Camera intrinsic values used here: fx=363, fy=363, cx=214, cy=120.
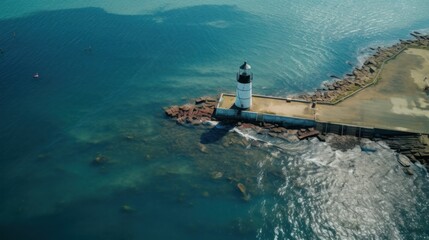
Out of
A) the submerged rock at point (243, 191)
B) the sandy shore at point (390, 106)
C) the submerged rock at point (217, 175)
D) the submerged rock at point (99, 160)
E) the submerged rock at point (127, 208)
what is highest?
the sandy shore at point (390, 106)

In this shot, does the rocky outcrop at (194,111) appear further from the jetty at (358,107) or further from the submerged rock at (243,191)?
the submerged rock at (243,191)

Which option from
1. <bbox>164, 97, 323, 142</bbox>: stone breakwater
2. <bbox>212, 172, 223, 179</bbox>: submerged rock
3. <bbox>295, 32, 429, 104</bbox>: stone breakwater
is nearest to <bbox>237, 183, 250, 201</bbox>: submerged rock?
<bbox>212, 172, 223, 179</bbox>: submerged rock

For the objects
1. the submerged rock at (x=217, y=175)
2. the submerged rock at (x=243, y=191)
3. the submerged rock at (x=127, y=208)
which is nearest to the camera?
the submerged rock at (x=127, y=208)

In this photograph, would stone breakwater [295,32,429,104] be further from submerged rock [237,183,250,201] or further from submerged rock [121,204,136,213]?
submerged rock [121,204,136,213]

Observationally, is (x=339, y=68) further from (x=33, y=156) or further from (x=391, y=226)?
(x=33, y=156)

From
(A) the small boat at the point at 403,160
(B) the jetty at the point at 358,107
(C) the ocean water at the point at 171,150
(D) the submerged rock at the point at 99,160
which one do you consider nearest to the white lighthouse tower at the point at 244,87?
(B) the jetty at the point at 358,107

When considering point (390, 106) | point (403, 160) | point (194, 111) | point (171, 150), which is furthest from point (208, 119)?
point (390, 106)
